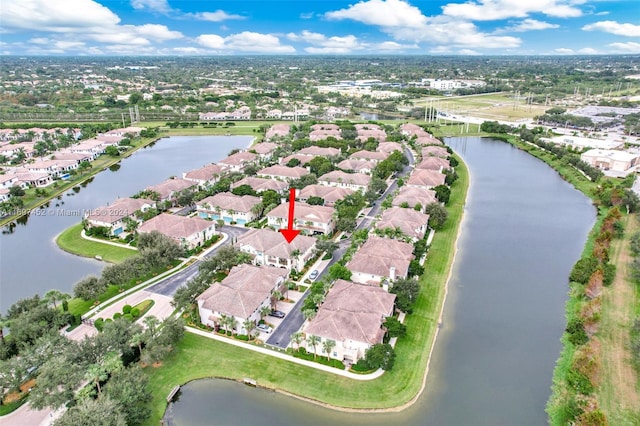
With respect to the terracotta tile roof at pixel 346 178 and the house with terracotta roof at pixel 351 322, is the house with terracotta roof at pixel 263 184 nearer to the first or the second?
the terracotta tile roof at pixel 346 178

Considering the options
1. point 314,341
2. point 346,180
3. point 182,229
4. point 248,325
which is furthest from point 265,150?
point 314,341

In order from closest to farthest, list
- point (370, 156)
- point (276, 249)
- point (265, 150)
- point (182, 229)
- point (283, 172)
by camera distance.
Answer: point (276, 249)
point (182, 229)
point (283, 172)
point (370, 156)
point (265, 150)

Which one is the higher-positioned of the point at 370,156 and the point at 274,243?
the point at 370,156

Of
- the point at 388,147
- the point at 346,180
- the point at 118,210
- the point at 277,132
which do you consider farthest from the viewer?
the point at 277,132

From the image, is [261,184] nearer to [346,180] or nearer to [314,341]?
[346,180]

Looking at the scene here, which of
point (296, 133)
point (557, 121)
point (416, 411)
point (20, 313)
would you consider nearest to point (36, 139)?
point (296, 133)

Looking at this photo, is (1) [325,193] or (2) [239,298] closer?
(2) [239,298]

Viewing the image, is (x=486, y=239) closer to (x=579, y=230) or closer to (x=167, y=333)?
(x=579, y=230)
